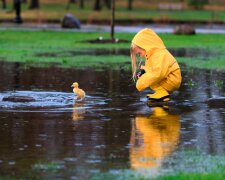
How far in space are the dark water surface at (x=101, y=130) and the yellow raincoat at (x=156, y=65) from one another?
418 millimetres

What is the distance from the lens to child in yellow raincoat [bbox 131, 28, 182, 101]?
1591cm

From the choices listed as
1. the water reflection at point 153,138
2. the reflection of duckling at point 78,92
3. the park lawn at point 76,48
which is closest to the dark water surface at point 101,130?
the water reflection at point 153,138

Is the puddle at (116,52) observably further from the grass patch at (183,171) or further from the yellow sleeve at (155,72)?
the grass patch at (183,171)

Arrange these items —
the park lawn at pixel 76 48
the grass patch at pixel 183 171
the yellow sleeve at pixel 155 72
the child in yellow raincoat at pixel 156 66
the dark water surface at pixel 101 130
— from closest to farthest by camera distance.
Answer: the grass patch at pixel 183 171, the dark water surface at pixel 101 130, the yellow sleeve at pixel 155 72, the child in yellow raincoat at pixel 156 66, the park lawn at pixel 76 48

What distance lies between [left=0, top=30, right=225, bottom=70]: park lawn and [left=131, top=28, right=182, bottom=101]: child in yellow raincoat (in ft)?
27.9

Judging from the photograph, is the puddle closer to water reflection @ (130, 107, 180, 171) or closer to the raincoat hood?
the raincoat hood

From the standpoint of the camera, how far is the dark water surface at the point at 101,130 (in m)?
9.95

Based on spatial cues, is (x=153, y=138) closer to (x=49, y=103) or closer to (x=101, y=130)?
(x=101, y=130)

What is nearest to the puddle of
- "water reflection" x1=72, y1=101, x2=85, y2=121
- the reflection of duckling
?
the reflection of duckling

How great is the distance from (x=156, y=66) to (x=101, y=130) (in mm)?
3598

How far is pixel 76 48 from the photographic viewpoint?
111 feet

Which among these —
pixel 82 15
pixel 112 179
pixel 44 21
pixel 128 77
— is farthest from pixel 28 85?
pixel 82 15

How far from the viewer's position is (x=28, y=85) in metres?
19.3

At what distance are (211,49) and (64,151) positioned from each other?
23.2 meters
